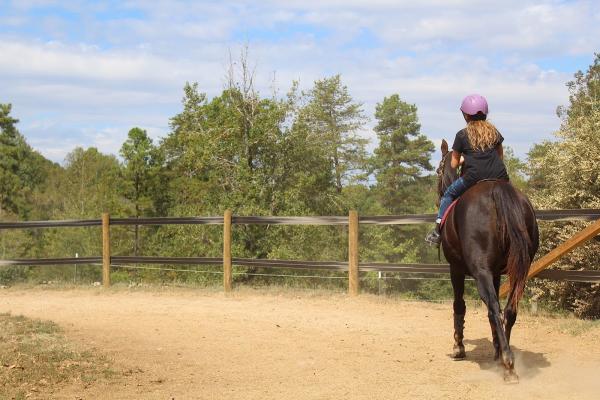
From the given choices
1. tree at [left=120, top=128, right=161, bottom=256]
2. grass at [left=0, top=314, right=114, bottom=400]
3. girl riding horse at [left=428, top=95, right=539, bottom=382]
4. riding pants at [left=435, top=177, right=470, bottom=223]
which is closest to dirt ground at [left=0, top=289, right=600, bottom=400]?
grass at [left=0, top=314, right=114, bottom=400]

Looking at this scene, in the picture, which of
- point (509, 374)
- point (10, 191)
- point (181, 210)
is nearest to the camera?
point (509, 374)

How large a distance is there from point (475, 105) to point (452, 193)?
892 millimetres

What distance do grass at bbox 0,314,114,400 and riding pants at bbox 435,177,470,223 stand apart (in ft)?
12.0

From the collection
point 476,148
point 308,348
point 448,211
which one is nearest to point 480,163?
point 476,148

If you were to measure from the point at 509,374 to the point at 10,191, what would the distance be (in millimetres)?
47344

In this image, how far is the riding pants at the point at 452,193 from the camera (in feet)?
22.0

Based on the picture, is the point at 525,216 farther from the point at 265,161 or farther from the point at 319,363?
the point at 265,161

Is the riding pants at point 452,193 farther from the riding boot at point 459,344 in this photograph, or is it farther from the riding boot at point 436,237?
the riding boot at point 459,344

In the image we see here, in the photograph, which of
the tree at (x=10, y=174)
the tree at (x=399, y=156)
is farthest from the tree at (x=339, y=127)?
the tree at (x=10, y=174)

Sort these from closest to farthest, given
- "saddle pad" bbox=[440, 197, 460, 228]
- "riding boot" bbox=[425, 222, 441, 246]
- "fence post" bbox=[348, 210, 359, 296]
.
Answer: "saddle pad" bbox=[440, 197, 460, 228], "riding boot" bbox=[425, 222, 441, 246], "fence post" bbox=[348, 210, 359, 296]

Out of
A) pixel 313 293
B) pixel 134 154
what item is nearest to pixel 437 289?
pixel 134 154

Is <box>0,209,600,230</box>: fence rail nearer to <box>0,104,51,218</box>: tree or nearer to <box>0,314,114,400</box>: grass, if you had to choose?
<box>0,314,114,400</box>: grass

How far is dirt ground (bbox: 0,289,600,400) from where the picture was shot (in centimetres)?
598

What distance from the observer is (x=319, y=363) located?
23.5 feet
